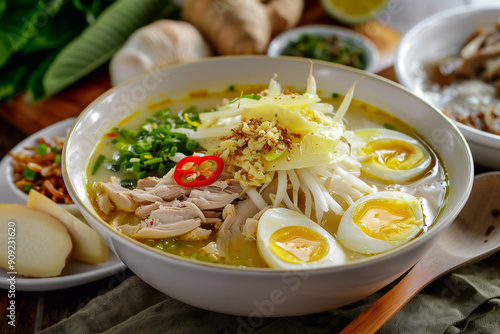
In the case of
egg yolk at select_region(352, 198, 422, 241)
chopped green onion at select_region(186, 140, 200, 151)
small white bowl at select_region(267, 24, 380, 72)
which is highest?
chopped green onion at select_region(186, 140, 200, 151)

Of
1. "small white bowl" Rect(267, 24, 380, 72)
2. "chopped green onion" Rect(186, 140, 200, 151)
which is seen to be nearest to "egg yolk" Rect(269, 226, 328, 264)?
"chopped green onion" Rect(186, 140, 200, 151)

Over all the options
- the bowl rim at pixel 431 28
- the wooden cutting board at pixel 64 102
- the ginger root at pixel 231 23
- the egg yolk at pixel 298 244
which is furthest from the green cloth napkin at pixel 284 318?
the ginger root at pixel 231 23

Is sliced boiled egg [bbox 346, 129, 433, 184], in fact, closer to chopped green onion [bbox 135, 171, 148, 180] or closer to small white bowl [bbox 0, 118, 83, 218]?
chopped green onion [bbox 135, 171, 148, 180]

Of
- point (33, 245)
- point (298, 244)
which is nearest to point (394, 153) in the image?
point (298, 244)

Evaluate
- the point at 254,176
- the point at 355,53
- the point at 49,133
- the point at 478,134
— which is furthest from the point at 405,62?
the point at 49,133

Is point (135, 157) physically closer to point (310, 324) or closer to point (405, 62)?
point (310, 324)

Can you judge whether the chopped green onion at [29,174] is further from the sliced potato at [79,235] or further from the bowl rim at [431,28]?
the bowl rim at [431,28]

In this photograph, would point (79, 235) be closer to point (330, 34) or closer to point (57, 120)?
point (57, 120)
